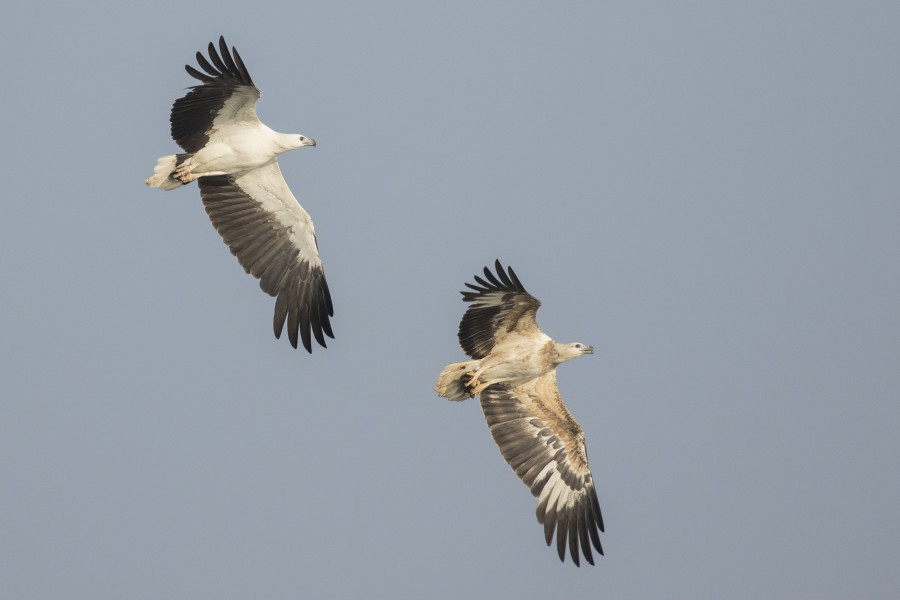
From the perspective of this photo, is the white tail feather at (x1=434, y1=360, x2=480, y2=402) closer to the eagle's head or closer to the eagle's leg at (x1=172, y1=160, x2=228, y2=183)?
the eagle's head

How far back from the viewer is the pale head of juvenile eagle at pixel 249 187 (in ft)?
56.8

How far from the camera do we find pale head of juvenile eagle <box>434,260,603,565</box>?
17047 mm

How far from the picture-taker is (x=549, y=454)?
1794 cm

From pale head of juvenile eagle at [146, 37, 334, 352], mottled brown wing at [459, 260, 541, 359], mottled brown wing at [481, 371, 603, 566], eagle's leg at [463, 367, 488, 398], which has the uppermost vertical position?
pale head of juvenile eagle at [146, 37, 334, 352]

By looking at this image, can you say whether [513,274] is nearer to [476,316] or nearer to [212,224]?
[476,316]

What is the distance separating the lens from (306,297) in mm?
18812

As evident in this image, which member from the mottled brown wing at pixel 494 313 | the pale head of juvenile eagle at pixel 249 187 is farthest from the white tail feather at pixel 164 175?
the mottled brown wing at pixel 494 313

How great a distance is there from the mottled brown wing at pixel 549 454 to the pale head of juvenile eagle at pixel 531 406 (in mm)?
14

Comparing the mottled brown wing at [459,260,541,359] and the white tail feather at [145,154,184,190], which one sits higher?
the white tail feather at [145,154,184,190]

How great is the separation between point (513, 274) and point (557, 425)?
2783 millimetres

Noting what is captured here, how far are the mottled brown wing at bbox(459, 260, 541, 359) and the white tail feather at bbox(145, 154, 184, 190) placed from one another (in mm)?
4548

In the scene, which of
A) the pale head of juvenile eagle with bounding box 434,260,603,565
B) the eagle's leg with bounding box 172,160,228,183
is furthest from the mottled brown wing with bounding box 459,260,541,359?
the eagle's leg with bounding box 172,160,228,183

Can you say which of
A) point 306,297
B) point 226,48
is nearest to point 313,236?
point 306,297

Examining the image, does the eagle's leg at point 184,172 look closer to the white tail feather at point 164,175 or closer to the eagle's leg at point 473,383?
the white tail feather at point 164,175
